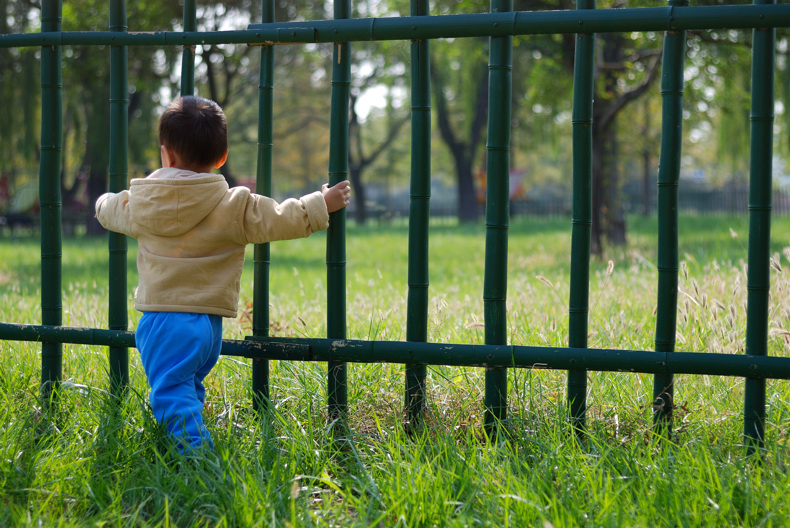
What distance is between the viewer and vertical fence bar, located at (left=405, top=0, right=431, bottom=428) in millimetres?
2650

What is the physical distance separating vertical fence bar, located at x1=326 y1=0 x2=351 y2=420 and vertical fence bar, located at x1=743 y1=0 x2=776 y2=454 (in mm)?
1436

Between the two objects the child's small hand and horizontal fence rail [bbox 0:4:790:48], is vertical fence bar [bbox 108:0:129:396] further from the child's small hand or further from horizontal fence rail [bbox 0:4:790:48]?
the child's small hand

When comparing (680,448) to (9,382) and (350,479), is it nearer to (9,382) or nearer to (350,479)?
(350,479)

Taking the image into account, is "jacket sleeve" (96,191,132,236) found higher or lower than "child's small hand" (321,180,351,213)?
lower

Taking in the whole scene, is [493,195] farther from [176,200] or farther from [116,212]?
[116,212]

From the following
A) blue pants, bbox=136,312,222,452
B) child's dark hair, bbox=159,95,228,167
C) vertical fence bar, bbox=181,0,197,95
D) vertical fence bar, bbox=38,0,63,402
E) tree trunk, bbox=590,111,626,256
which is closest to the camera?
blue pants, bbox=136,312,222,452

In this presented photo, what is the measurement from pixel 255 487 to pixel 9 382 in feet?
5.20

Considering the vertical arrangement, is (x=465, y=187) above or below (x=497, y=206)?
above

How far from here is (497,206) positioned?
2623 mm

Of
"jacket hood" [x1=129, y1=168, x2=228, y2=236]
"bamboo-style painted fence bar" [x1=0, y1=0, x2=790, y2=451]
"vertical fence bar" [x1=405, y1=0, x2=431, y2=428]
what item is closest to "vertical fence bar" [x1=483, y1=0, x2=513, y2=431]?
"bamboo-style painted fence bar" [x1=0, y1=0, x2=790, y2=451]

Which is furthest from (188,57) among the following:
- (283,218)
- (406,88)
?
(406,88)

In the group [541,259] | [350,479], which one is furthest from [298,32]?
[541,259]

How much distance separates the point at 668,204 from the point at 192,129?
1720mm

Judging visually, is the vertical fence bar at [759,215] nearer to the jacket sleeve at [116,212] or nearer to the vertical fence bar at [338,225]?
the vertical fence bar at [338,225]
